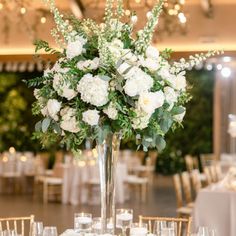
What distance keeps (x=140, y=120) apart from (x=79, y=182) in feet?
30.0

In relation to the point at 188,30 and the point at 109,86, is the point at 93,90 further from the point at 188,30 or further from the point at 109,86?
the point at 188,30

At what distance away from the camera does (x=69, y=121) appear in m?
3.15

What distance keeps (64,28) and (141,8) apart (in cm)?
776

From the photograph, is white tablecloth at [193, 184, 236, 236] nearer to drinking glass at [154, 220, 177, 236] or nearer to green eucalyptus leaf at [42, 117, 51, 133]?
drinking glass at [154, 220, 177, 236]

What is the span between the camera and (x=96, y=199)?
40.0ft

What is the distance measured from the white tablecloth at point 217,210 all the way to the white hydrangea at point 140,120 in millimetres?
4402

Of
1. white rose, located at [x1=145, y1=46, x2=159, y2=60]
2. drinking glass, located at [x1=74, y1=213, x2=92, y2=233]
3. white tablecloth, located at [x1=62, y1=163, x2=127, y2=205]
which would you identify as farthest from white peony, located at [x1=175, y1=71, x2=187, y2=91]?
white tablecloth, located at [x1=62, y1=163, x2=127, y2=205]

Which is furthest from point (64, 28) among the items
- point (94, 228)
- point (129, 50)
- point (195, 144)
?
point (195, 144)

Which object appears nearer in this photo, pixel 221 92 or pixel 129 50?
pixel 129 50

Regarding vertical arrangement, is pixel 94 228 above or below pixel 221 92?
below

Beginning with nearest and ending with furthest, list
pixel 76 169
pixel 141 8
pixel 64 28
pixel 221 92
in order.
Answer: pixel 64 28 < pixel 141 8 < pixel 76 169 < pixel 221 92

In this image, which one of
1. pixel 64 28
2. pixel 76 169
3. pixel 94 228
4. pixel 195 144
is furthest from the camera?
Result: pixel 195 144

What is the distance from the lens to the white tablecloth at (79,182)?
12.1m

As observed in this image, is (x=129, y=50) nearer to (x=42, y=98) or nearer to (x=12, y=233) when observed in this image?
(x=42, y=98)
